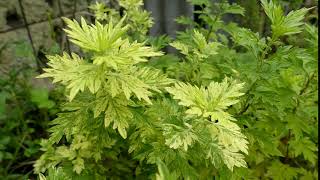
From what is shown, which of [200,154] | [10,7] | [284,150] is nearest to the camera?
[200,154]

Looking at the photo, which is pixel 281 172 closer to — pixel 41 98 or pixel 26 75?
pixel 41 98

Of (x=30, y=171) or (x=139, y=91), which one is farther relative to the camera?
(x=30, y=171)

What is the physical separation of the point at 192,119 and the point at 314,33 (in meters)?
0.68

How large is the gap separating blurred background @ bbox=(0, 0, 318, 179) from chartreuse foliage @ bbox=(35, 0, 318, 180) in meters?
0.68

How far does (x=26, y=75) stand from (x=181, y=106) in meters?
1.61

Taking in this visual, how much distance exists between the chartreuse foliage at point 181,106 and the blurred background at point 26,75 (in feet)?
2.22

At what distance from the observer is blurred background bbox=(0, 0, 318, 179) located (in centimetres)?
257

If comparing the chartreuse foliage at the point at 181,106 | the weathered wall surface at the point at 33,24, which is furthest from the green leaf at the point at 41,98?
the chartreuse foliage at the point at 181,106

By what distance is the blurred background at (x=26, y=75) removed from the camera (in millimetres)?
2574

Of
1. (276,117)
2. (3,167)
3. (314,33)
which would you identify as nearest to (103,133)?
(276,117)

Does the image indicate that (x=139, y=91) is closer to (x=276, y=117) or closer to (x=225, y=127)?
(x=225, y=127)

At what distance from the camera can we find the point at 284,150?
6.68ft

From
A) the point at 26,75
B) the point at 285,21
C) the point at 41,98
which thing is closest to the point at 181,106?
the point at 285,21

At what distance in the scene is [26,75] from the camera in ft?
8.79
